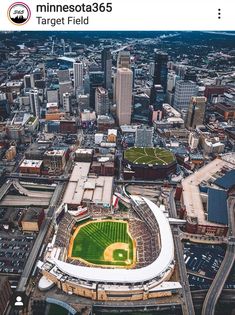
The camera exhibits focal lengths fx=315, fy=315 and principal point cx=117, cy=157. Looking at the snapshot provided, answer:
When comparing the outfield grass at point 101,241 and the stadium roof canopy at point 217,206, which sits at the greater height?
the stadium roof canopy at point 217,206

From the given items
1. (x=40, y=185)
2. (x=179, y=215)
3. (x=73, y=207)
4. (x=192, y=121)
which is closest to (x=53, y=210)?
(x=73, y=207)

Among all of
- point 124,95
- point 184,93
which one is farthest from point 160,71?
point 124,95

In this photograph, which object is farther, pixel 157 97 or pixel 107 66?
pixel 107 66

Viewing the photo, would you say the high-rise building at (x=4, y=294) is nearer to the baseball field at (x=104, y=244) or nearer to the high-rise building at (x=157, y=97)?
the baseball field at (x=104, y=244)

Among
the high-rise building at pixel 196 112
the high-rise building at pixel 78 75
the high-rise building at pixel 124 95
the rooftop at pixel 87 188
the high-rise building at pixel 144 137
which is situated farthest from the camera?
the high-rise building at pixel 78 75

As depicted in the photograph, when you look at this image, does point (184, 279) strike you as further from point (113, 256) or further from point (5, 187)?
point (5, 187)
